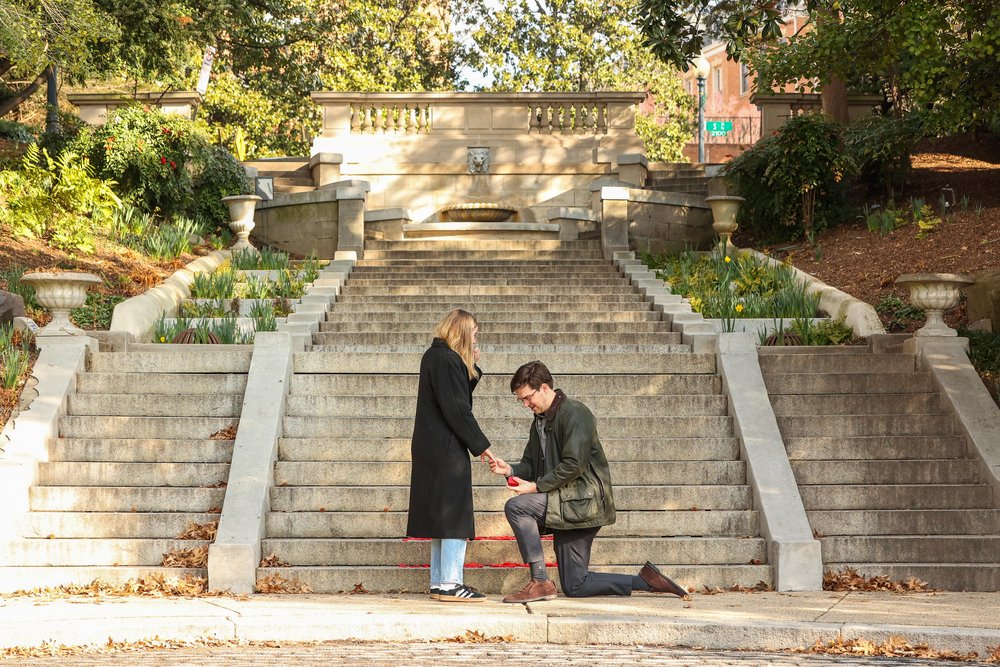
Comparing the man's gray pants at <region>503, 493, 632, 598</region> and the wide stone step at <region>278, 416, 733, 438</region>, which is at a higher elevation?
the wide stone step at <region>278, 416, 733, 438</region>

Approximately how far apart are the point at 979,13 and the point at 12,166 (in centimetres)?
1313

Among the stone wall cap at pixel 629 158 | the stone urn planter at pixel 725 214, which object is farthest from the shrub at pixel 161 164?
the stone urn planter at pixel 725 214

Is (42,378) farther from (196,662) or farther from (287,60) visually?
(287,60)

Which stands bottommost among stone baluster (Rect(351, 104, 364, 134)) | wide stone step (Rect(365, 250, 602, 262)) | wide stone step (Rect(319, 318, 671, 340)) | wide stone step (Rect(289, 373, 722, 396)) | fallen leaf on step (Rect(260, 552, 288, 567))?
fallen leaf on step (Rect(260, 552, 288, 567))

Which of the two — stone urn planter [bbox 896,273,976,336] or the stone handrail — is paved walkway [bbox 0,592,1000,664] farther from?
the stone handrail

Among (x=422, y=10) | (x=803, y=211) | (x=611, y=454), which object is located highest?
(x=422, y=10)

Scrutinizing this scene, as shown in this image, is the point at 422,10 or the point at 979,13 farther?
the point at 422,10

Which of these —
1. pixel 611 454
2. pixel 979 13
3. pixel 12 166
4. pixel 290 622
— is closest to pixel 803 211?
pixel 979 13

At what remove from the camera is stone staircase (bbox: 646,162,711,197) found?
70.9ft

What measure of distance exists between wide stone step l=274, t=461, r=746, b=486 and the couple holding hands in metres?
1.75

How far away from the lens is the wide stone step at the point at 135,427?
968 centimetres

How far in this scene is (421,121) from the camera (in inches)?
882

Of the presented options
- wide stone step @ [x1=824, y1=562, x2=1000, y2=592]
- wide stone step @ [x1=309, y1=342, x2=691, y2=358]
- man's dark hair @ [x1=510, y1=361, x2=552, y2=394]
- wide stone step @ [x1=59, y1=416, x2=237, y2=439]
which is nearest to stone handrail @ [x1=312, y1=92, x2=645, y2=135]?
wide stone step @ [x1=309, y1=342, x2=691, y2=358]

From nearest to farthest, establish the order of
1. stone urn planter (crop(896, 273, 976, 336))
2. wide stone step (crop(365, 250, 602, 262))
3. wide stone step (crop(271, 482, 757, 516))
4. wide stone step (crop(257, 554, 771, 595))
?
wide stone step (crop(257, 554, 771, 595)) < wide stone step (crop(271, 482, 757, 516)) < stone urn planter (crop(896, 273, 976, 336)) < wide stone step (crop(365, 250, 602, 262))
